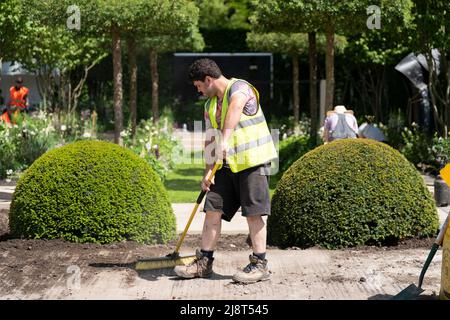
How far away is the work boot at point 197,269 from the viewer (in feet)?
21.9

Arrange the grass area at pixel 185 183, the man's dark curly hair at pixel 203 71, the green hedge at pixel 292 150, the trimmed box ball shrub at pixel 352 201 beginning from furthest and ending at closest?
the green hedge at pixel 292 150, the grass area at pixel 185 183, the trimmed box ball shrub at pixel 352 201, the man's dark curly hair at pixel 203 71

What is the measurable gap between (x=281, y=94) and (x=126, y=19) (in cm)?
1522

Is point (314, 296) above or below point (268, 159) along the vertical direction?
below

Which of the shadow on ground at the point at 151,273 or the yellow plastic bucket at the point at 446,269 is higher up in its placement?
the yellow plastic bucket at the point at 446,269

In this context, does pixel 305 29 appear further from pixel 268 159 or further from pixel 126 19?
pixel 268 159

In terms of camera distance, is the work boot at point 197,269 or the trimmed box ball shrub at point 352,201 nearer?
the work boot at point 197,269

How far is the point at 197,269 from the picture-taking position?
670 cm

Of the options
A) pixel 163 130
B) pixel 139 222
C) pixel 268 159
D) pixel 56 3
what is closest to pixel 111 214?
pixel 139 222

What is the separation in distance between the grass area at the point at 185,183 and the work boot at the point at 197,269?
588cm

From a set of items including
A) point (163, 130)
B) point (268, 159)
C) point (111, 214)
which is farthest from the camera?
point (163, 130)

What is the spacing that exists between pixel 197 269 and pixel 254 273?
1.49 ft

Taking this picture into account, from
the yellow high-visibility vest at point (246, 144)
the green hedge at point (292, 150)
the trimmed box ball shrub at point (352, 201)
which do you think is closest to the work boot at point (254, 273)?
the yellow high-visibility vest at point (246, 144)

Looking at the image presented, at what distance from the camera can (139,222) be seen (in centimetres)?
779

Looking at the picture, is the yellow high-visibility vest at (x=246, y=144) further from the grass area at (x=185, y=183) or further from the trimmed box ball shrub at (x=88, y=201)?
the grass area at (x=185, y=183)
